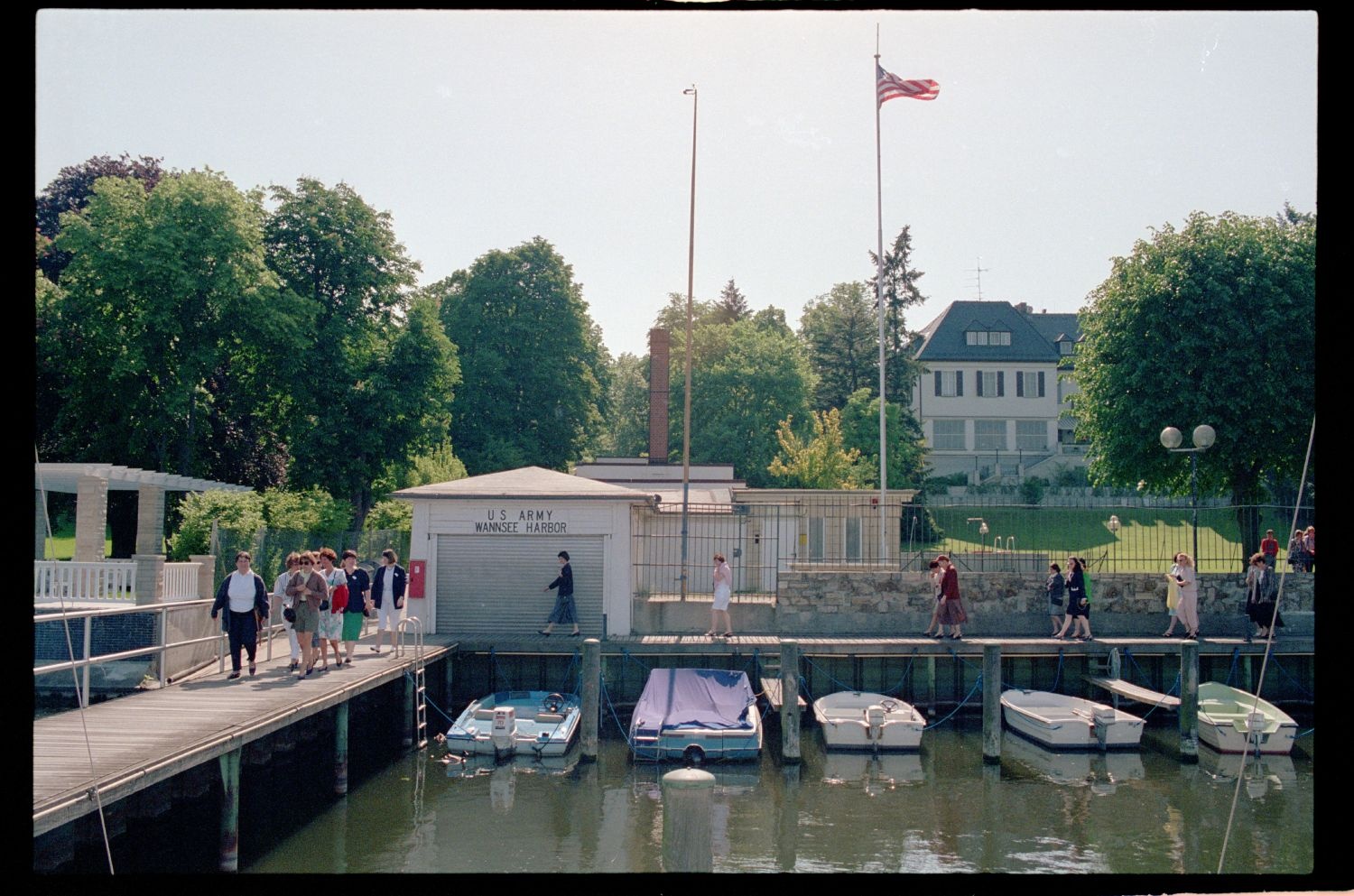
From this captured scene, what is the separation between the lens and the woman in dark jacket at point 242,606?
15.9m

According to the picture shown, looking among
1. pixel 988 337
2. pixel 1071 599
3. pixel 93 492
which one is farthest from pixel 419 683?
pixel 988 337

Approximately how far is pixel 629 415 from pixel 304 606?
2654 inches

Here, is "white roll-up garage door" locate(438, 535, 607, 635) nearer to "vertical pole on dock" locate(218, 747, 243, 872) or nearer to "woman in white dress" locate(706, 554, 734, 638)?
"woman in white dress" locate(706, 554, 734, 638)

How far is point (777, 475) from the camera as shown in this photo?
4969 cm

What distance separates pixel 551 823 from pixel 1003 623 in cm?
1226

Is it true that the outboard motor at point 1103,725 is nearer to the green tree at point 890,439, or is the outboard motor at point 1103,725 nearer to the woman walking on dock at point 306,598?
the woman walking on dock at point 306,598

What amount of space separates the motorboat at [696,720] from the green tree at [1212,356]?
1704cm

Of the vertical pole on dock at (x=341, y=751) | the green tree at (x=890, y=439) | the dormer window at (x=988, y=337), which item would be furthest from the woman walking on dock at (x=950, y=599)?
the dormer window at (x=988, y=337)

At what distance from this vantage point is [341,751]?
17.2 metres

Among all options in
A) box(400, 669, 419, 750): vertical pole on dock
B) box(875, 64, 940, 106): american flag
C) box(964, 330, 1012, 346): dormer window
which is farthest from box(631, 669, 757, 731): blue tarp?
box(964, 330, 1012, 346): dormer window

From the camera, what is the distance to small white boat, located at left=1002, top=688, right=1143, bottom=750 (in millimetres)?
20047

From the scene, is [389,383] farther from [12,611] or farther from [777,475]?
[12,611]

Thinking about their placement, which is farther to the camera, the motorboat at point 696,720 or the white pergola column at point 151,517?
the white pergola column at point 151,517
